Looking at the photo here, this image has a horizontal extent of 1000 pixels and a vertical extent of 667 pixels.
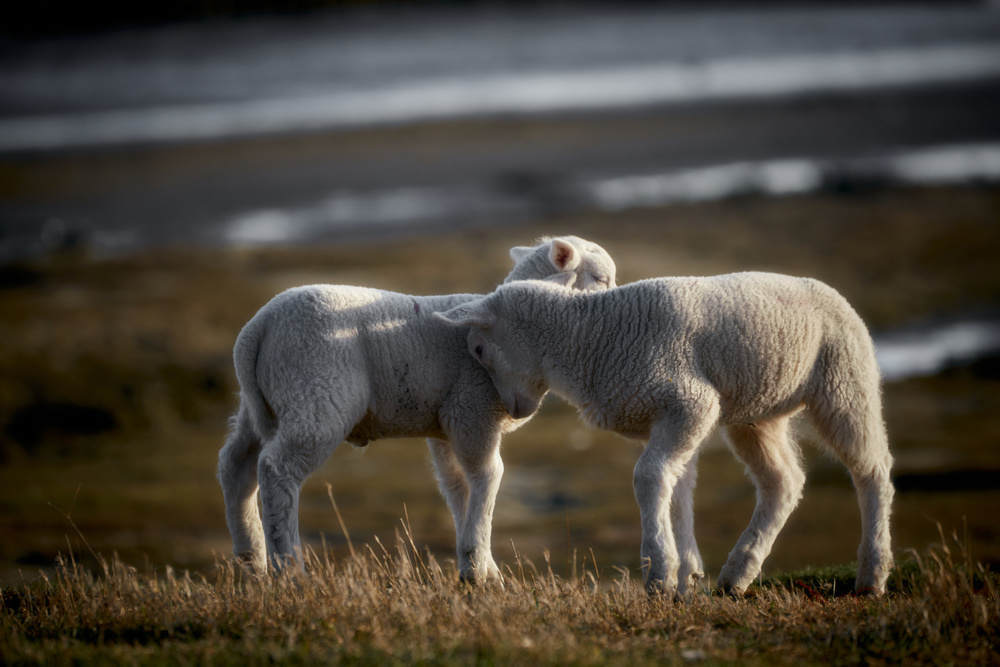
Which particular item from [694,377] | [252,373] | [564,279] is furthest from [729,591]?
[252,373]

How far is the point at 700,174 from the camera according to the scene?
71500 millimetres

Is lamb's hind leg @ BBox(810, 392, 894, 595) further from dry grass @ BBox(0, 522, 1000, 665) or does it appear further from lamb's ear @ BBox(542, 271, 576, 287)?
lamb's ear @ BBox(542, 271, 576, 287)

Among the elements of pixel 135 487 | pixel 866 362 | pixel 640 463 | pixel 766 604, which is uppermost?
pixel 866 362

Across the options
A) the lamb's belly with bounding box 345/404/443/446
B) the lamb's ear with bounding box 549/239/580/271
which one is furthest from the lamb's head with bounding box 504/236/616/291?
the lamb's belly with bounding box 345/404/443/446

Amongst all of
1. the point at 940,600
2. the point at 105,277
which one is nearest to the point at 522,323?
the point at 940,600

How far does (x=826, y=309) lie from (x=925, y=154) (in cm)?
7290

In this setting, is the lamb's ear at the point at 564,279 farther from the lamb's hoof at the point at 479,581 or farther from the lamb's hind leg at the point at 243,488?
the lamb's hind leg at the point at 243,488

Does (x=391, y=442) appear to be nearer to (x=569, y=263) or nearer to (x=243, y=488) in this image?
(x=243, y=488)

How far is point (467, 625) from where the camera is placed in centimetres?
614

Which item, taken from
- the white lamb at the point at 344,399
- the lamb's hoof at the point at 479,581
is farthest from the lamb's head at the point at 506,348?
the lamb's hoof at the point at 479,581

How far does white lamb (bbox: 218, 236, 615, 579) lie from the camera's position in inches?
292

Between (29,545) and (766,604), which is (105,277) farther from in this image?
(766,604)

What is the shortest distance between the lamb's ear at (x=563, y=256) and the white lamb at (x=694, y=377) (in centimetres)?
30

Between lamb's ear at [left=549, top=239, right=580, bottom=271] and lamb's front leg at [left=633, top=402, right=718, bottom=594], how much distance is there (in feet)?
6.01
